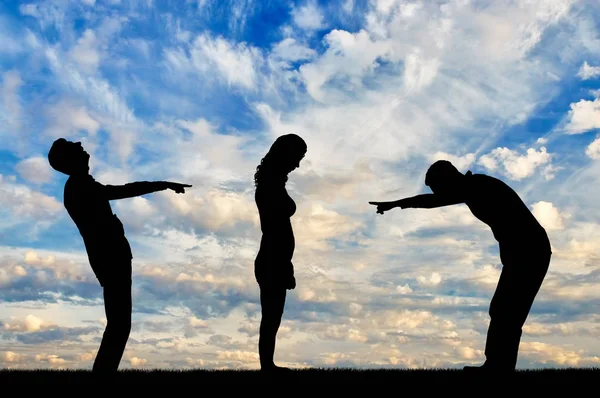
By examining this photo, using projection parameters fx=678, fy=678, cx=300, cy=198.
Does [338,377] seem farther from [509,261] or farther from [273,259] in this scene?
[509,261]

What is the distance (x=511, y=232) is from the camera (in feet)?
32.0

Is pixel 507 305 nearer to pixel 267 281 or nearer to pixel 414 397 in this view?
pixel 414 397

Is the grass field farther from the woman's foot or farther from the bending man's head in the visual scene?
the bending man's head

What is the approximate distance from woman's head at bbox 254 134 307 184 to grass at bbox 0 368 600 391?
9.38ft

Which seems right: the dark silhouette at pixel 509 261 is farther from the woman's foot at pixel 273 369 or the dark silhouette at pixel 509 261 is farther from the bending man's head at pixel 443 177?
the woman's foot at pixel 273 369

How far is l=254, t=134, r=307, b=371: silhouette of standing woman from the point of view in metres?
9.55

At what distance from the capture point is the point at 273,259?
953 cm

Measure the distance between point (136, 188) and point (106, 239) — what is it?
0.80 meters

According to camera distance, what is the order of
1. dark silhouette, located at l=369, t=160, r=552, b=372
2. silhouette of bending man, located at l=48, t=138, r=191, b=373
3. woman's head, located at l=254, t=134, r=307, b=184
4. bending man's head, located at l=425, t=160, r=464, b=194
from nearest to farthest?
silhouette of bending man, located at l=48, t=138, r=191, b=373 < dark silhouette, located at l=369, t=160, r=552, b=372 < woman's head, located at l=254, t=134, r=307, b=184 < bending man's head, located at l=425, t=160, r=464, b=194

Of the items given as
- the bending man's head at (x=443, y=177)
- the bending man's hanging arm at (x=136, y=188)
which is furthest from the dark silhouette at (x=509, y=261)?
the bending man's hanging arm at (x=136, y=188)

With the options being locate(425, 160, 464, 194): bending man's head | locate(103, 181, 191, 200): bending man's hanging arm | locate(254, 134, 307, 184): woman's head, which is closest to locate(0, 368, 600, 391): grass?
locate(103, 181, 191, 200): bending man's hanging arm

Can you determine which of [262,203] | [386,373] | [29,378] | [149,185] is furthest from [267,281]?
[29,378]

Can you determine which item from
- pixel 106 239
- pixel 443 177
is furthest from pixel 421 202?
pixel 106 239

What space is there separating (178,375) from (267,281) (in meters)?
2.61
